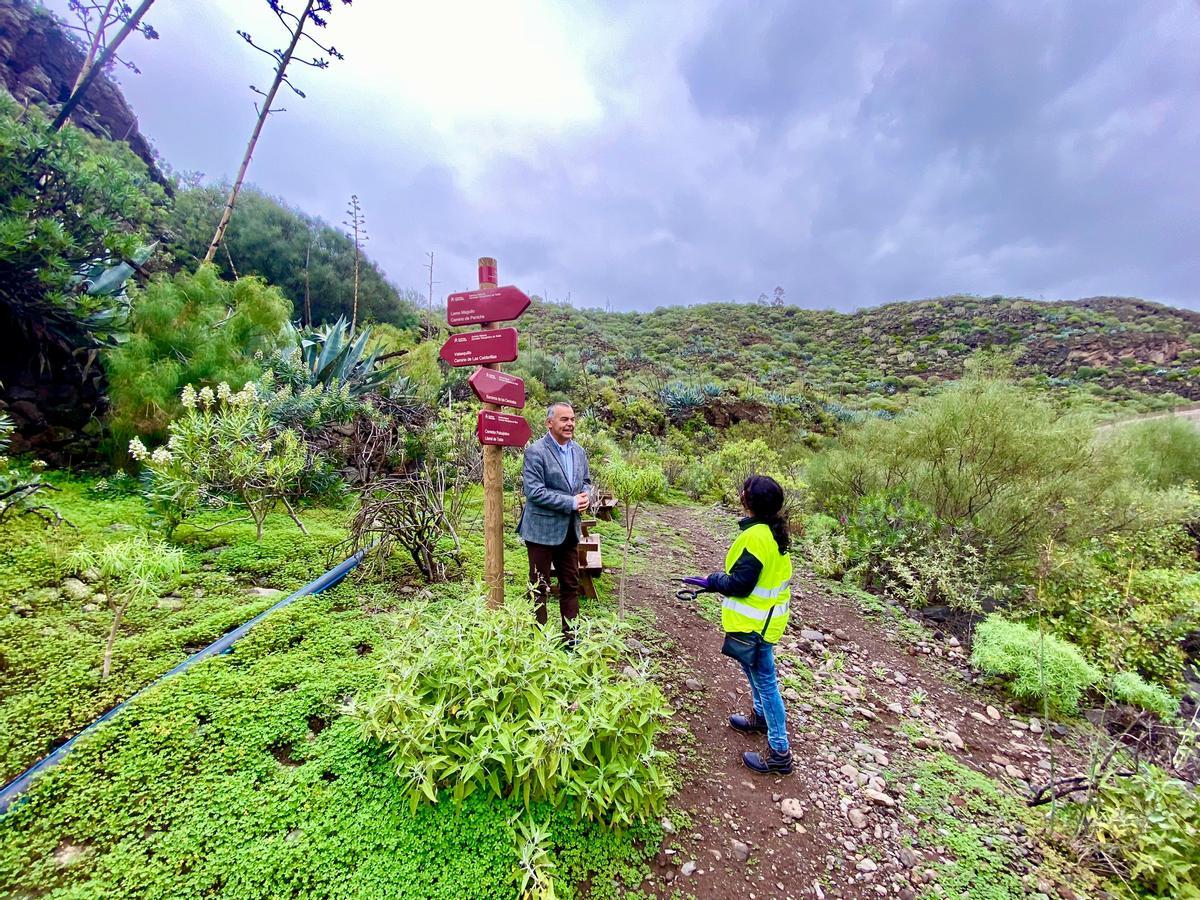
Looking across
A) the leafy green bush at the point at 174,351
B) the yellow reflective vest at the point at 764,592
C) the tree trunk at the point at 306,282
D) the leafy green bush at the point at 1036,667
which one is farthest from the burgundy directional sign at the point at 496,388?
the tree trunk at the point at 306,282

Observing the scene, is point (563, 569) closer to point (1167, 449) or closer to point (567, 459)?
point (567, 459)

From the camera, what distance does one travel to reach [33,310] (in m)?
4.57

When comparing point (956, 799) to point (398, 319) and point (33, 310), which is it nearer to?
point (33, 310)

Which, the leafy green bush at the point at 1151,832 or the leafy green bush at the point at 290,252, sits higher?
the leafy green bush at the point at 290,252

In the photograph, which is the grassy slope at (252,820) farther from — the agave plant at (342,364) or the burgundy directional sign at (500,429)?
the agave plant at (342,364)

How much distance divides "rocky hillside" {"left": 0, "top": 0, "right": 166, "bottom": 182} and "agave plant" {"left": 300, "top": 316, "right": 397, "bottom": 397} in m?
11.3

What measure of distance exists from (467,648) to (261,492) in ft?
11.3

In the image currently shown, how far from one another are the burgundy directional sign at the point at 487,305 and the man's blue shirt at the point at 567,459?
0.93m

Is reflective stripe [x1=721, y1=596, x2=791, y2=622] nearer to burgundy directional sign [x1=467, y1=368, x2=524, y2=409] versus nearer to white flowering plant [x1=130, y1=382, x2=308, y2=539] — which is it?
burgundy directional sign [x1=467, y1=368, x2=524, y2=409]

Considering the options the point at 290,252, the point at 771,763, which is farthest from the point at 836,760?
the point at 290,252

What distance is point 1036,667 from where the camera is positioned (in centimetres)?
365

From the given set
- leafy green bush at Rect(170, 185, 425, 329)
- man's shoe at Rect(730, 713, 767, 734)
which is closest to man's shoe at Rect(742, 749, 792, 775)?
man's shoe at Rect(730, 713, 767, 734)

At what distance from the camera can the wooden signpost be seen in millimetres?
3117

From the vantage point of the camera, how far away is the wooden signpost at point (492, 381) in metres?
3.12
